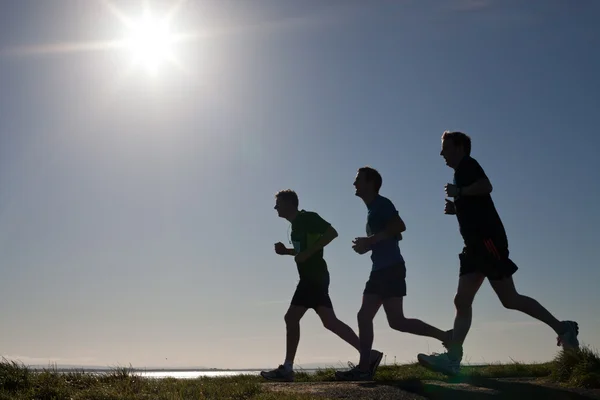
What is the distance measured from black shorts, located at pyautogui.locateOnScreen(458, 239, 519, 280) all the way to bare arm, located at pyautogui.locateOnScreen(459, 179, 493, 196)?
53 centimetres

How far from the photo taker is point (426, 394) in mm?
5824

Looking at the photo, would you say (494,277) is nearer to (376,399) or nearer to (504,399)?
(504,399)

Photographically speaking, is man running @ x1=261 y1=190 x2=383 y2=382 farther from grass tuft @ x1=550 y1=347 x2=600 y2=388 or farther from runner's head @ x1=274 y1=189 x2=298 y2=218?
grass tuft @ x1=550 y1=347 x2=600 y2=388

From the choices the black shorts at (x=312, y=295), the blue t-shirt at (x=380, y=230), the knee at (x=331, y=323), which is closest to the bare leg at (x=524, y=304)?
the blue t-shirt at (x=380, y=230)

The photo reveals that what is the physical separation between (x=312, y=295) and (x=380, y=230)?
4.81ft

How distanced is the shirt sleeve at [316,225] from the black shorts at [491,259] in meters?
2.62

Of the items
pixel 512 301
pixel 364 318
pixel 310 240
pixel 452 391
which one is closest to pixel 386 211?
pixel 310 240

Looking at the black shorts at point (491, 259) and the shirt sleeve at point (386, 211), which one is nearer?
the black shorts at point (491, 259)

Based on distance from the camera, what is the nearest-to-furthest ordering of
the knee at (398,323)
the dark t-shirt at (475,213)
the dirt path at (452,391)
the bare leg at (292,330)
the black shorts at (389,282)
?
the dirt path at (452,391), the dark t-shirt at (475,213), the knee at (398,323), the black shorts at (389,282), the bare leg at (292,330)

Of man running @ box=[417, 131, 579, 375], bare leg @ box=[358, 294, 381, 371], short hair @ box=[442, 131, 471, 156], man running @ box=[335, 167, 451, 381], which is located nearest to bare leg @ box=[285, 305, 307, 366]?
man running @ box=[335, 167, 451, 381]

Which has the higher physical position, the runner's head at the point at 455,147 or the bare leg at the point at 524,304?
the runner's head at the point at 455,147

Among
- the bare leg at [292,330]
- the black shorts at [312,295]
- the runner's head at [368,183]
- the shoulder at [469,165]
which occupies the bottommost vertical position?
the bare leg at [292,330]

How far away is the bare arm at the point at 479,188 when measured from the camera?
674 cm

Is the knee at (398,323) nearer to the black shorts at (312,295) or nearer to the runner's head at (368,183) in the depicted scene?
the black shorts at (312,295)
